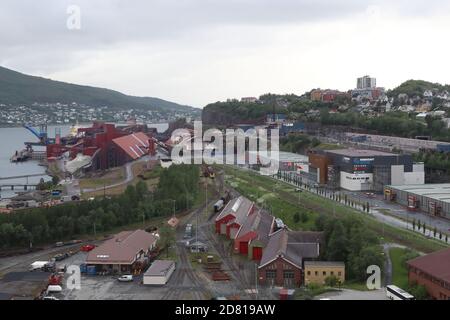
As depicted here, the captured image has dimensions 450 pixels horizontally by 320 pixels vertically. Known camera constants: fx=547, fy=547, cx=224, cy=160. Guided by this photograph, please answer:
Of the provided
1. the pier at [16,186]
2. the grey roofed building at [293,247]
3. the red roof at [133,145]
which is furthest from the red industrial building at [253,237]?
the red roof at [133,145]

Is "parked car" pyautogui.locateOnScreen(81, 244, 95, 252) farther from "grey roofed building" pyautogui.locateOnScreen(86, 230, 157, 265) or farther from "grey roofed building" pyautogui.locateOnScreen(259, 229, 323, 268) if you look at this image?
"grey roofed building" pyautogui.locateOnScreen(259, 229, 323, 268)

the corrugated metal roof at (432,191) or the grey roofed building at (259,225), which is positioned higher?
the corrugated metal roof at (432,191)

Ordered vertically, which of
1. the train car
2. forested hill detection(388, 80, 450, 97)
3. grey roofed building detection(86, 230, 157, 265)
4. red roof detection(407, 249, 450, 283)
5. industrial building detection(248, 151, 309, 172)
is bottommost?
grey roofed building detection(86, 230, 157, 265)

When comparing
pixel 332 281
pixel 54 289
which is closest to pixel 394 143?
pixel 332 281

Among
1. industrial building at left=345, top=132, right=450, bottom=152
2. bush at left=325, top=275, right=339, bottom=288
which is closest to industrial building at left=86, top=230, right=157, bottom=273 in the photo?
bush at left=325, top=275, right=339, bottom=288

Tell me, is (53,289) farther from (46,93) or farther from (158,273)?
(46,93)

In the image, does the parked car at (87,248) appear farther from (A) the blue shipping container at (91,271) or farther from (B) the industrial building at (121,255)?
(A) the blue shipping container at (91,271)

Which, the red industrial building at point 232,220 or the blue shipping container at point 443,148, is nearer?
the red industrial building at point 232,220
